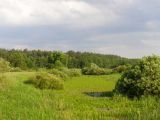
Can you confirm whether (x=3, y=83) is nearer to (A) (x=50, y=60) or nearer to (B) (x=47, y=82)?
(B) (x=47, y=82)

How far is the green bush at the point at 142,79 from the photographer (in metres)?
23.6

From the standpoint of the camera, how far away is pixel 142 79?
24.0 meters

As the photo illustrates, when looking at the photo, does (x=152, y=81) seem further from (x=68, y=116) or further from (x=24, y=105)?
(x=68, y=116)

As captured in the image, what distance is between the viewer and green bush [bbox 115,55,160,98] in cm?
2362

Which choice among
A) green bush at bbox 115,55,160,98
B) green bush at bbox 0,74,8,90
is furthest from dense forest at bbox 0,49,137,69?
green bush at bbox 115,55,160,98

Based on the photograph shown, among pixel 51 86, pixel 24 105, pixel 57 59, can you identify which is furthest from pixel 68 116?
pixel 57 59

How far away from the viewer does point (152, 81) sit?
23906mm

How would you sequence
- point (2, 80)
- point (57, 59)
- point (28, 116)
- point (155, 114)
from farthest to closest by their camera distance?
point (57, 59), point (2, 80), point (28, 116), point (155, 114)

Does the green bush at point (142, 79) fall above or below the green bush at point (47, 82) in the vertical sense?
above

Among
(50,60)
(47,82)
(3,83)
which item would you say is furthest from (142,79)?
(50,60)

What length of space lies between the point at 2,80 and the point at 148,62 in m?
11.4

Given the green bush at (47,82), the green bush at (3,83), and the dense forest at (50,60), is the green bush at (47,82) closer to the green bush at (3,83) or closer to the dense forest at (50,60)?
the green bush at (3,83)

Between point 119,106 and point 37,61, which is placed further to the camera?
point 37,61

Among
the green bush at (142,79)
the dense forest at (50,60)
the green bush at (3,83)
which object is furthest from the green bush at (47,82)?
the dense forest at (50,60)
